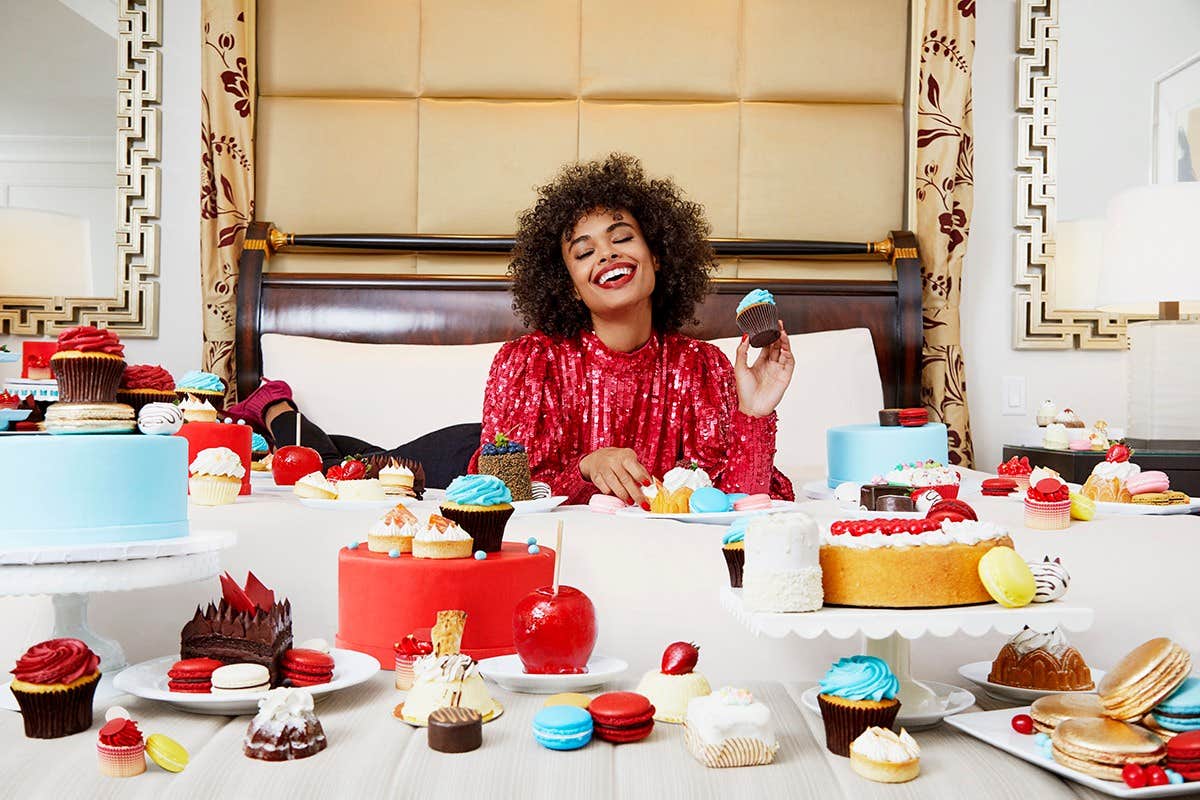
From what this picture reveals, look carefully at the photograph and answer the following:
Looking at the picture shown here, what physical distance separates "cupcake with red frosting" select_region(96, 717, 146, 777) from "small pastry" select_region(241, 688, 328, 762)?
0.09 meters

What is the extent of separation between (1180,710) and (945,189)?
301 centimetres

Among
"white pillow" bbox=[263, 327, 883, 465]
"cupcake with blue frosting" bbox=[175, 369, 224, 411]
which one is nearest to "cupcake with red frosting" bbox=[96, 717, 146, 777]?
"cupcake with blue frosting" bbox=[175, 369, 224, 411]

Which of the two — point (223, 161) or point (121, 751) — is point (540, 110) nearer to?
point (223, 161)

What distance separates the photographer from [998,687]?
1146mm

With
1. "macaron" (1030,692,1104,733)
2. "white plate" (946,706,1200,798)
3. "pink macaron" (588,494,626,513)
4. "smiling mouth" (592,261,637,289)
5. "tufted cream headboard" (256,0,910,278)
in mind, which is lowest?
"white plate" (946,706,1200,798)

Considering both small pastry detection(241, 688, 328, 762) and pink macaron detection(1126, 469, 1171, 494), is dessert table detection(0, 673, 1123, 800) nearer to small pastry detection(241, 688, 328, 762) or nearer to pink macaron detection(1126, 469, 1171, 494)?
small pastry detection(241, 688, 328, 762)

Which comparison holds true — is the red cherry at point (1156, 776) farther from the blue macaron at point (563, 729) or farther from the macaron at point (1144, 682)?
the blue macaron at point (563, 729)

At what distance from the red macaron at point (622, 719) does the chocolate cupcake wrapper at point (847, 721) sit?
16cm

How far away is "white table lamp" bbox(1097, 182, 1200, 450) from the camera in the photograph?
309cm

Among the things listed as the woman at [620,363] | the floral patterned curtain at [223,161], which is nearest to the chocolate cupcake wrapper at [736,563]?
the woman at [620,363]

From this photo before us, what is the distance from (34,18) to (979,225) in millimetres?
3374

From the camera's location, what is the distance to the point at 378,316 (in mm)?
3578

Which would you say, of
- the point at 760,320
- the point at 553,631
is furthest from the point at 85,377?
the point at 760,320

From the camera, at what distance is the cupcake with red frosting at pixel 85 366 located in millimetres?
1185
